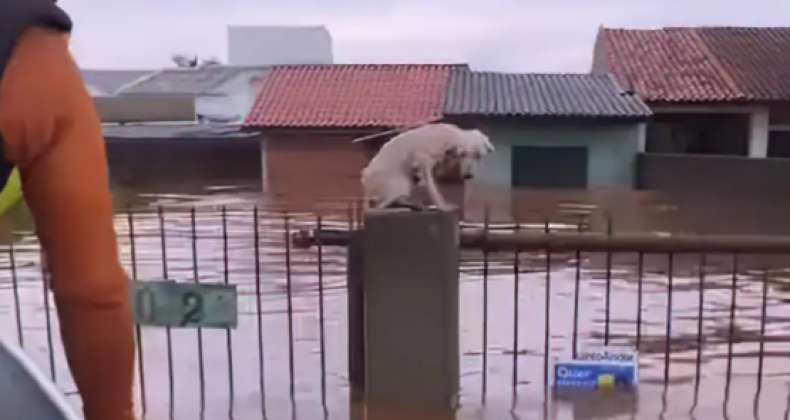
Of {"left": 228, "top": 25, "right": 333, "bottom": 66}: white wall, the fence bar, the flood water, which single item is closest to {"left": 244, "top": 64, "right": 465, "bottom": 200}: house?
{"left": 228, "top": 25, "right": 333, "bottom": 66}: white wall

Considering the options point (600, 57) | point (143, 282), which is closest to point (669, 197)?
point (600, 57)

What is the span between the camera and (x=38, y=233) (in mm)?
457

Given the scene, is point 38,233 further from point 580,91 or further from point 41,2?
point 580,91

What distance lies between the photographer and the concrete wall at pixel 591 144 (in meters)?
6.43

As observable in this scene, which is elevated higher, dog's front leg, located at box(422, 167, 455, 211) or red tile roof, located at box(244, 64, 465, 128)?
red tile roof, located at box(244, 64, 465, 128)

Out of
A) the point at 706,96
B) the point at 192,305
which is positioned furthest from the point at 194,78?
the point at 192,305

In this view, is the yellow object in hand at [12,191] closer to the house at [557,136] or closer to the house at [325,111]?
the house at [325,111]

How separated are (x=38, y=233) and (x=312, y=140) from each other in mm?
6062

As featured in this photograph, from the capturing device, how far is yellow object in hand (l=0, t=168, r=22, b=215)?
0.45 meters

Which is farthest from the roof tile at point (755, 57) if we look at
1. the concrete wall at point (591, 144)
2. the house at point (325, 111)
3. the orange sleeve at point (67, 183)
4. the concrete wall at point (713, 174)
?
the orange sleeve at point (67, 183)

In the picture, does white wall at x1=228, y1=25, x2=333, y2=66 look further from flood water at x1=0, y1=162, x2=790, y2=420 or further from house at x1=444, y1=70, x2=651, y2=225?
flood water at x1=0, y1=162, x2=790, y2=420

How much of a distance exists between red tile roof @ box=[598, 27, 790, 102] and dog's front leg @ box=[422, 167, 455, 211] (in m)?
5.95

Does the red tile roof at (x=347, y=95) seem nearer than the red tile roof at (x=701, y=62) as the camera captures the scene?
Yes

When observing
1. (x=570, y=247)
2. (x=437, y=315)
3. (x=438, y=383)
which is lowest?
(x=438, y=383)
